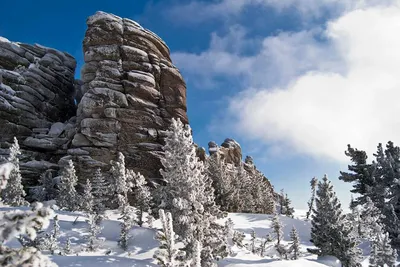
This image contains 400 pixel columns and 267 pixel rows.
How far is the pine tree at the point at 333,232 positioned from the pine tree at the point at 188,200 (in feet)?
36.6

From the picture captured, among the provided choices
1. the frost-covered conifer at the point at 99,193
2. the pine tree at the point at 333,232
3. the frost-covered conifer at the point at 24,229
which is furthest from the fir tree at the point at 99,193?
the frost-covered conifer at the point at 24,229

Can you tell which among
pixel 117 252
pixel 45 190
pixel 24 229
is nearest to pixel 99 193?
pixel 45 190

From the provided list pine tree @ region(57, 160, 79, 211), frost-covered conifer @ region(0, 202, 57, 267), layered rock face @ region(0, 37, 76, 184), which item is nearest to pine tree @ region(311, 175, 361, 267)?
frost-covered conifer @ region(0, 202, 57, 267)

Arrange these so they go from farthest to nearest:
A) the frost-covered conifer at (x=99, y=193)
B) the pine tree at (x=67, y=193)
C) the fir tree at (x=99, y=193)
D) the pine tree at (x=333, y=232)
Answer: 1. the pine tree at (x=67, y=193)
2. the frost-covered conifer at (x=99, y=193)
3. the fir tree at (x=99, y=193)
4. the pine tree at (x=333, y=232)

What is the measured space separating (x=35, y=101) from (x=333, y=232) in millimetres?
64041

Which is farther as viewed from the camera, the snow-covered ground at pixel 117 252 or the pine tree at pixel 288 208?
the pine tree at pixel 288 208

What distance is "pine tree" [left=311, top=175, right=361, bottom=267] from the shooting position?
1254 inches

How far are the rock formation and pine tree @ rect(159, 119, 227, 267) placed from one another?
3033 centimetres

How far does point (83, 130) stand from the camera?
60.2 metres

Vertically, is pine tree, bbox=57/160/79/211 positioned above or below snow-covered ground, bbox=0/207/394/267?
above

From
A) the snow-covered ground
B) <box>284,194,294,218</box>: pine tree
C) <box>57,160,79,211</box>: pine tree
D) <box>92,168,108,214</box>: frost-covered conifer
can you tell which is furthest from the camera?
<box>284,194,294,218</box>: pine tree

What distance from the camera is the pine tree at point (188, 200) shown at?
90.8 ft

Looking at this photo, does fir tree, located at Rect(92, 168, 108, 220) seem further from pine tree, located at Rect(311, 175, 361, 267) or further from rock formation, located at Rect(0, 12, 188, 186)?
pine tree, located at Rect(311, 175, 361, 267)

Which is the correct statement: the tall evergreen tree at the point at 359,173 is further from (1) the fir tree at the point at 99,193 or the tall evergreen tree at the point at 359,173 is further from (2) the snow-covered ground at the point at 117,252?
(1) the fir tree at the point at 99,193
